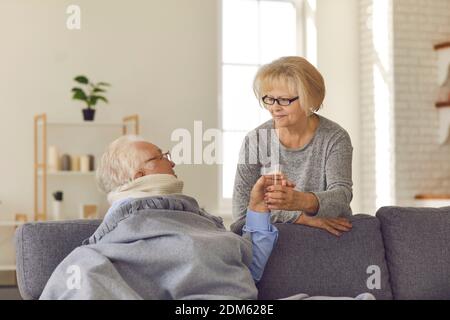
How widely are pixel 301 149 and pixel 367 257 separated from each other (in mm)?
445

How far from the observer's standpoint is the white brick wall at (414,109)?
704 centimetres

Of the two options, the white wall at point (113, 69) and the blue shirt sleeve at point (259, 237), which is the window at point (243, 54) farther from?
the blue shirt sleeve at point (259, 237)

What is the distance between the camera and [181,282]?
223cm

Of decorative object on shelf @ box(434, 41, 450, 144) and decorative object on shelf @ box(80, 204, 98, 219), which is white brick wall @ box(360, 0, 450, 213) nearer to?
decorative object on shelf @ box(434, 41, 450, 144)

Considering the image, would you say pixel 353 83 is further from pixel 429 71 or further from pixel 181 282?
pixel 181 282

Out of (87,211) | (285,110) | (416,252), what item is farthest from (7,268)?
(416,252)

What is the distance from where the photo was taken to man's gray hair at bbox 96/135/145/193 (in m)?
2.52

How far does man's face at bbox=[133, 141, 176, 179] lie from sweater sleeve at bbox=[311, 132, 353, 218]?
0.52 meters

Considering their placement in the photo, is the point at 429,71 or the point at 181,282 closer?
the point at 181,282

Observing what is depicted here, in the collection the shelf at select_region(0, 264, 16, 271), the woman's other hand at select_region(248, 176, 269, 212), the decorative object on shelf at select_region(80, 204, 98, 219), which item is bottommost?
the shelf at select_region(0, 264, 16, 271)

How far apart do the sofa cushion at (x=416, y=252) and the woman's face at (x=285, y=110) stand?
0.46 metres

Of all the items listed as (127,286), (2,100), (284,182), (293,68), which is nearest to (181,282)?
(127,286)

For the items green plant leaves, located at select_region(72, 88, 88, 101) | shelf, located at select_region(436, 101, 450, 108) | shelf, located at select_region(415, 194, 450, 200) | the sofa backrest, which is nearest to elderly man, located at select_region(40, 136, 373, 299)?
the sofa backrest
